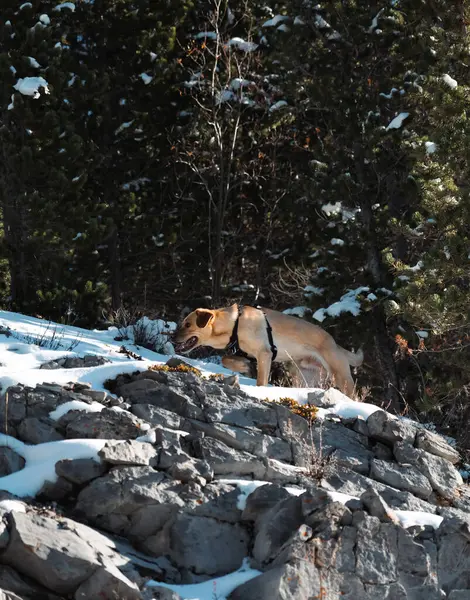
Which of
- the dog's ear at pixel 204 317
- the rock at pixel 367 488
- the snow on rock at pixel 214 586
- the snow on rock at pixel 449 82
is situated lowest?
the dog's ear at pixel 204 317

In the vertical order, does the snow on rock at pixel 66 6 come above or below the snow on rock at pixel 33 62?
above

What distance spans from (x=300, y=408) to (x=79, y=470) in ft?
7.98

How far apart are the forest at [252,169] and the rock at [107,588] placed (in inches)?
206

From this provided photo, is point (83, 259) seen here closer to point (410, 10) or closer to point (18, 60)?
point (18, 60)

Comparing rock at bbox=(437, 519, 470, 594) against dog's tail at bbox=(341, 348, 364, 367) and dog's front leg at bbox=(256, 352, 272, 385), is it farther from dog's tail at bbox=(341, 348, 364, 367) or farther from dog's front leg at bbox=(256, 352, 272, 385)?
dog's tail at bbox=(341, 348, 364, 367)

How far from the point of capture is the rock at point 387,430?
29.0 feet

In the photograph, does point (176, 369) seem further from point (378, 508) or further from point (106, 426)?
point (378, 508)

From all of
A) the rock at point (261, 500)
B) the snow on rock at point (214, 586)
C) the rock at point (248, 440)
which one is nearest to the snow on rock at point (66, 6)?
the rock at point (248, 440)

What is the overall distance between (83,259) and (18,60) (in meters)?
4.69

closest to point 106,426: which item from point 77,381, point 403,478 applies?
point 77,381

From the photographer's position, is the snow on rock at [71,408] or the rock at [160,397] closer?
the snow on rock at [71,408]

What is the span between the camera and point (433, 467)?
8.66 meters

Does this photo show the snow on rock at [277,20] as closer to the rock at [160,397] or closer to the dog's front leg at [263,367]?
the dog's front leg at [263,367]

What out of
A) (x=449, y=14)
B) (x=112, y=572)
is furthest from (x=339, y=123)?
(x=112, y=572)
